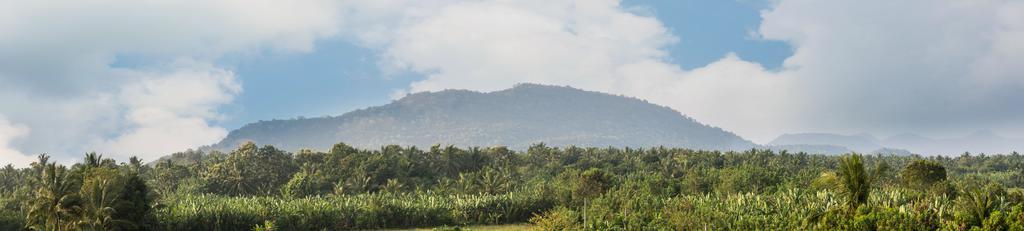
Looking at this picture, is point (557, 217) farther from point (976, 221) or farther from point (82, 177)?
point (82, 177)

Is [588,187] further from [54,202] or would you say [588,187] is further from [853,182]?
[54,202]

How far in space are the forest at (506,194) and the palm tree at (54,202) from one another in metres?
0.07

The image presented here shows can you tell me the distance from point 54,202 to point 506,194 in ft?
117

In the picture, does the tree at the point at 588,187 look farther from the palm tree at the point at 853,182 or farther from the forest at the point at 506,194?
the palm tree at the point at 853,182

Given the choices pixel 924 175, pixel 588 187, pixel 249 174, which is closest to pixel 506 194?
pixel 588 187

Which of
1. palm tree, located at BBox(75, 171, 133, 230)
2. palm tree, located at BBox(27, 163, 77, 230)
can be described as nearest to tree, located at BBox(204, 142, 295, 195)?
palm tree, located at BBox(75, 171, 133, 230)

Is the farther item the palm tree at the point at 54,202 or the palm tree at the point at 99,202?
the palm tree at the point at 99,202

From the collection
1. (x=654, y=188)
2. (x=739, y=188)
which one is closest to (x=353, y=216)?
(x=654, y=188)

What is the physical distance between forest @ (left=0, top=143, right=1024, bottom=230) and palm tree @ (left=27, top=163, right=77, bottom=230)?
7cm

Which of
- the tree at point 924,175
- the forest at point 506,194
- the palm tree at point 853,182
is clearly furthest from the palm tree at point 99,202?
the tree at point 924,175

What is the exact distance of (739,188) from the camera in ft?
211

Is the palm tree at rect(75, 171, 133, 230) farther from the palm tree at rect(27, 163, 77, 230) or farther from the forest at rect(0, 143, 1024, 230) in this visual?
the palm tree at rect(27, 163, 77, 230)

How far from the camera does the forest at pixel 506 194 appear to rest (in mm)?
35781

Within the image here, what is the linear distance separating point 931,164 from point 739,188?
14.2m
